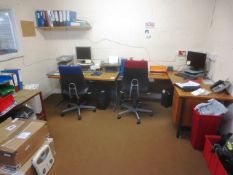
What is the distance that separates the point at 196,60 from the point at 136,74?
47.5 inches

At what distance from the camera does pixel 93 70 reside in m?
3.64

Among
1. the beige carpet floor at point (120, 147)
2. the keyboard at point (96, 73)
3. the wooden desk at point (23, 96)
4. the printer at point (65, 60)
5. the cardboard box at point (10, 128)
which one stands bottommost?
the beige carpet floor at point (120, 147)

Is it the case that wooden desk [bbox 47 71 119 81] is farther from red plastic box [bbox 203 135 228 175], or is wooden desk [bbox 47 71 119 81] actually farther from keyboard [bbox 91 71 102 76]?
red plastic box [bbox 203 135 228 175]

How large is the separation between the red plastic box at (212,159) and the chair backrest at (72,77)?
6.83 ft

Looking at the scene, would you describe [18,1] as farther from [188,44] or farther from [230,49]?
[230,49]

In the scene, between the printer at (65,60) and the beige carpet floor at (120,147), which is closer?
the beige carpet floor at (120,147)

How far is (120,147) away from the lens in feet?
7.90

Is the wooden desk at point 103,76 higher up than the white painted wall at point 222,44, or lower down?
lower down

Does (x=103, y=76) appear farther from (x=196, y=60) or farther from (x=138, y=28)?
(x=196, y=60)

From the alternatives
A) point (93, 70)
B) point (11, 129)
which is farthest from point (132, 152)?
point (93, 70)

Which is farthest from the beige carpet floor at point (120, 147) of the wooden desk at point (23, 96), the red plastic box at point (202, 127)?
the wooden desk at point (23, 96)

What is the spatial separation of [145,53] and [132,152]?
215 centimetres

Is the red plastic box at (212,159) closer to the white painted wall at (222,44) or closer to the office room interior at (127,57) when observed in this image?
the office room interior at (127,57)

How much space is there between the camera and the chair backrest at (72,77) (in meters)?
2.94
